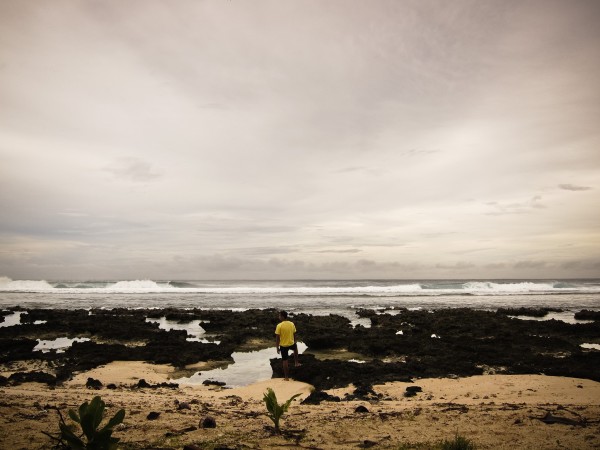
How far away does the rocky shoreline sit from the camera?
1009 cm

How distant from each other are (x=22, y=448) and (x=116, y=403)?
2591 millimetres

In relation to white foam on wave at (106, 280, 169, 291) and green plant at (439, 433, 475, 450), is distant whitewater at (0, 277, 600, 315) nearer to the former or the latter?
white foam on wave at (106, 280, 169, 291)

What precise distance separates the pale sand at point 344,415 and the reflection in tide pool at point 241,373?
116cm

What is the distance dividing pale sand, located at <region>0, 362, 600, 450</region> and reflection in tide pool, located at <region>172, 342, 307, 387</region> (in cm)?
116

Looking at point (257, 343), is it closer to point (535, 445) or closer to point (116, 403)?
point (116, 403)

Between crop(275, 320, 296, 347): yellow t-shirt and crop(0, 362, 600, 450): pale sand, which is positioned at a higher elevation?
crop(275, 320, 296, 347): yellow t-shirt

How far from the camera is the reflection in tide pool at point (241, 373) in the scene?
10211 millimetres

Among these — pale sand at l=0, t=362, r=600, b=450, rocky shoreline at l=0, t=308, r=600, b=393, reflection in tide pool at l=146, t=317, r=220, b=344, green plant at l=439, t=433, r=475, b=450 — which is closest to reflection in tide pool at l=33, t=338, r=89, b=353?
rocky shoreline at l=0, t=308, r=600, b=393

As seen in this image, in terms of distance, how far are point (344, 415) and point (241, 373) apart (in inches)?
228

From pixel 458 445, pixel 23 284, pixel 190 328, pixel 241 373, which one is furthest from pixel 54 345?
pixel 23 284

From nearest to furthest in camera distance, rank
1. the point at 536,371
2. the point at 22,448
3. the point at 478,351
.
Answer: the point at 22,448
the point at 536,371
the point at 478,351

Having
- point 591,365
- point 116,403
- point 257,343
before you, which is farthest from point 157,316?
point 591,365

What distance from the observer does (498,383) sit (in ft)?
29.2

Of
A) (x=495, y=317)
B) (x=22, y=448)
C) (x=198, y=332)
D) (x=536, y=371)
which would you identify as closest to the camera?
(x=22, y=448)
